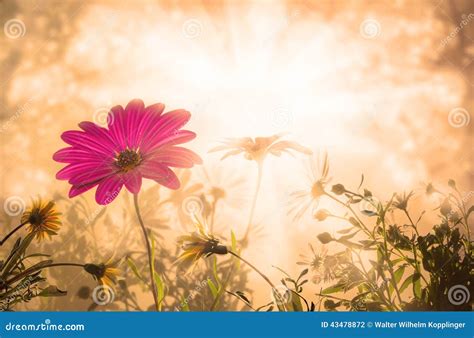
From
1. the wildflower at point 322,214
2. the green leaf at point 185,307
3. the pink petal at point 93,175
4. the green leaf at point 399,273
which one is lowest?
the green leaf at point 185,307

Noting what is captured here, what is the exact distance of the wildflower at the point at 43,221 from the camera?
36.7 inches

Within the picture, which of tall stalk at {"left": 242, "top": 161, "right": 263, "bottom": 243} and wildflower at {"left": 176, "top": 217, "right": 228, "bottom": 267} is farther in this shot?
tall stalk at {"left": 242, "top": 161, "right": 263, "bottom": 243}

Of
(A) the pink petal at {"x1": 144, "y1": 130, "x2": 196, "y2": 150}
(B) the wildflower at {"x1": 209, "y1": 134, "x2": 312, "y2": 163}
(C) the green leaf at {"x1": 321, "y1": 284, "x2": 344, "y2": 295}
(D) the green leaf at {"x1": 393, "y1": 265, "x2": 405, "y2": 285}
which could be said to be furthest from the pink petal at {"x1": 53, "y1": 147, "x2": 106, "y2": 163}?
(D) the green leaf at {"x1": 393, "y1": 265, "x2": 405, "y2": 285}

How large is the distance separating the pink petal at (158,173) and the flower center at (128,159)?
16 millimetres

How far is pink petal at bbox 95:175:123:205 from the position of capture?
88cm

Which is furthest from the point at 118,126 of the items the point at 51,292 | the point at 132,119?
the point at 51,292

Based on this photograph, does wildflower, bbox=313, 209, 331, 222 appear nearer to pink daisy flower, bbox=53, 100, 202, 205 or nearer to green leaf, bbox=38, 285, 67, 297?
pink daisy flower, bbox=53, 100, 202, 205

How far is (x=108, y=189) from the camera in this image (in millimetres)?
895

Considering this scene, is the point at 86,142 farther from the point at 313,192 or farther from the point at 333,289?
the point at 333,289

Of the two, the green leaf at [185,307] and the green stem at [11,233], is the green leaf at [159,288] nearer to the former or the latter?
the green leaf at [185,307]

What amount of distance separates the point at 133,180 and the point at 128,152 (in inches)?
2.2

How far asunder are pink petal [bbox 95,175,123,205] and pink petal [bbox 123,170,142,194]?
2 cm

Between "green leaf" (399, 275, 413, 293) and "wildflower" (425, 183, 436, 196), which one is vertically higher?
"wildflower" (425, 183, 436, 196)

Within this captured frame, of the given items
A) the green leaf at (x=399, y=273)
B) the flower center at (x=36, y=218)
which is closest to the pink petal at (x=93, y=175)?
the flower center at (x=36, y=218)
